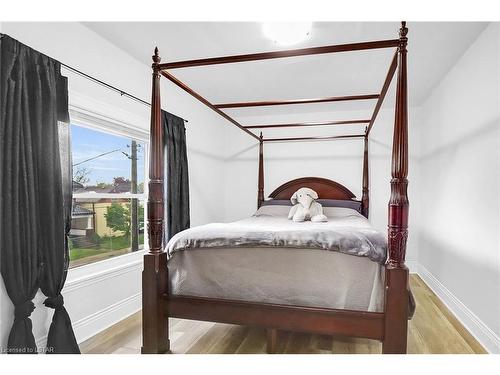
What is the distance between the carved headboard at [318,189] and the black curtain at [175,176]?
4.94 feet

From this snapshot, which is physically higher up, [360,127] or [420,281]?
[360,127]

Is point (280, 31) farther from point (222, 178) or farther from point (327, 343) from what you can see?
point (222, 178)

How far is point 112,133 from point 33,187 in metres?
1.00

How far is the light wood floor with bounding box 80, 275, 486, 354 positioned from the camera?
6.73 ft

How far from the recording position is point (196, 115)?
3.85 meters


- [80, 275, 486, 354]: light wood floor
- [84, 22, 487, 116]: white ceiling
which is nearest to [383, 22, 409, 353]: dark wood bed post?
[80, 275, 486, 354]: light wood floor

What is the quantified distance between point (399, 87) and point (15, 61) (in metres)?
2.06

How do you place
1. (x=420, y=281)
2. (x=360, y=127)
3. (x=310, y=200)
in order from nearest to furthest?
(x=310, y=200) → (x=420, y=281) → (x=360, y=127)

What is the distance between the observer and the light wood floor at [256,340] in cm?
205

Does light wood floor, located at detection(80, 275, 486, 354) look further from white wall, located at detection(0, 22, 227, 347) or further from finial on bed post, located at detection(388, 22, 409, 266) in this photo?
finial on bed post, located at detection(388, 22, 409, 266)

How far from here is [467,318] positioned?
95.0 inches

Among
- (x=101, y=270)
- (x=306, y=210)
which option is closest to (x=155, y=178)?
(x=101, y=270)
